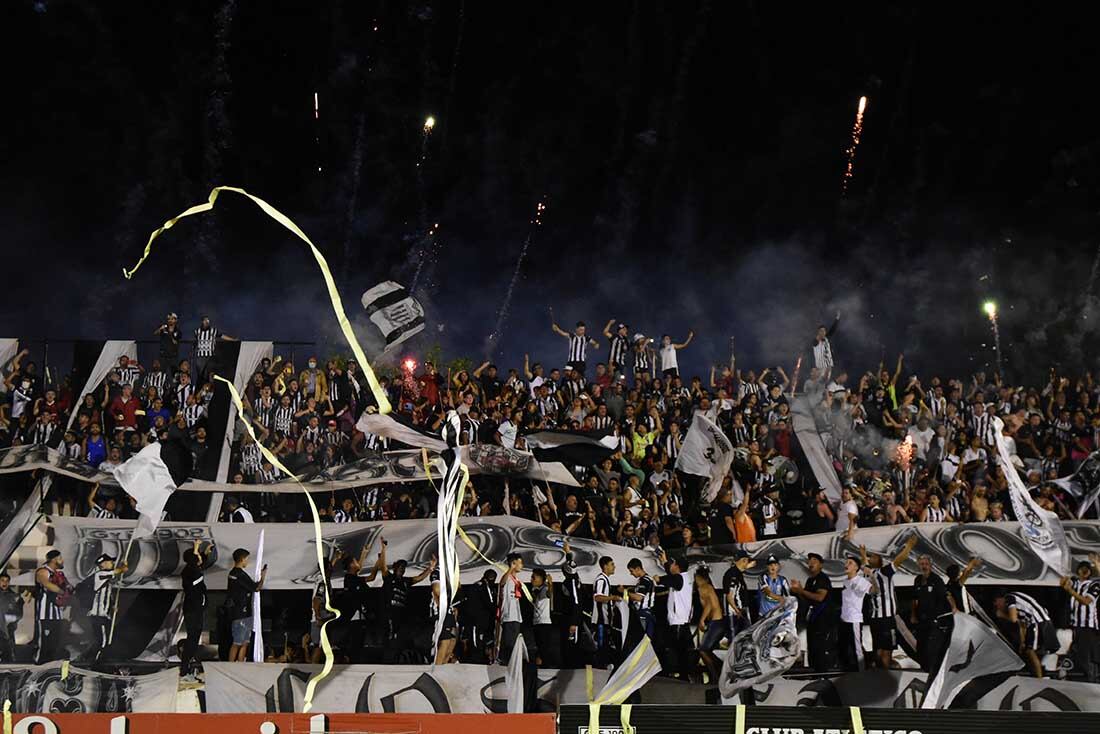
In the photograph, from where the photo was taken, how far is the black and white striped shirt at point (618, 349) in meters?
21.6

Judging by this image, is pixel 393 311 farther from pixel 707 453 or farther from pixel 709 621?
pixel 707 453

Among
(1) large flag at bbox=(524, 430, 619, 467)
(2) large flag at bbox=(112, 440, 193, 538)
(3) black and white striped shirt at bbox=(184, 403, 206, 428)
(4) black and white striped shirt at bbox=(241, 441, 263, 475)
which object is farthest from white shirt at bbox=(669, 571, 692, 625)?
(3) black and white striped shirt at bbox=(184, 403, 206, 428)

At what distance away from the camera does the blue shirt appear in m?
14.5

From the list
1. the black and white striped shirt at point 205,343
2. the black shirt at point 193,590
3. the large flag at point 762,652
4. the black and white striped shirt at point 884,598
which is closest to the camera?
the large flag at point 762,652

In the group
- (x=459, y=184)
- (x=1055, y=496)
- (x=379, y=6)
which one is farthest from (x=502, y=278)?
(x=1055, y=496)

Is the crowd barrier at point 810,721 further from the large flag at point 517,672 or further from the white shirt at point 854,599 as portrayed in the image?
the white shirt at point 854,599

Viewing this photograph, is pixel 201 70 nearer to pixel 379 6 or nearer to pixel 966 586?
pixel 379 6

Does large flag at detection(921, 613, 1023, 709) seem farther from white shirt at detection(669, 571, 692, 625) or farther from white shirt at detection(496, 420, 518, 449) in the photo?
white shirt at detection(496, 420, 518, 449)

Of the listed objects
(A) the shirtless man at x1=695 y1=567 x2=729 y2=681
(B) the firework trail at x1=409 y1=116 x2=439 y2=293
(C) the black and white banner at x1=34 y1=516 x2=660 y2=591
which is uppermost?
(B) the firework trail at x1=409 y1=116 x2=439 y2=293

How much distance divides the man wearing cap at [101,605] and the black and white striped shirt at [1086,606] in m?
12.8

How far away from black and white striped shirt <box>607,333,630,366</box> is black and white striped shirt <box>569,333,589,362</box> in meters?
0.62

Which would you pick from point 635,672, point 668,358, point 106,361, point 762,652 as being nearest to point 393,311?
point 635,672

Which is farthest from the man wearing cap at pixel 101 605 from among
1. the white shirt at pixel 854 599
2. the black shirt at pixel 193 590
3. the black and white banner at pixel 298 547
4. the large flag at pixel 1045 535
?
the large flag at pixel 1045 535

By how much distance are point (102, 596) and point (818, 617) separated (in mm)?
9645
